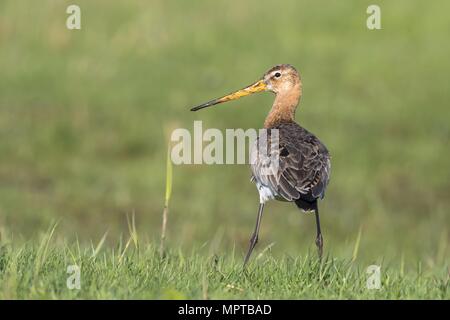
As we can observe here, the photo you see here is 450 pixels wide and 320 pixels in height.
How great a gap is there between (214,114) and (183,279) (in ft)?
27.5

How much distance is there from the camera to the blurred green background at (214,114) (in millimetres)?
11438

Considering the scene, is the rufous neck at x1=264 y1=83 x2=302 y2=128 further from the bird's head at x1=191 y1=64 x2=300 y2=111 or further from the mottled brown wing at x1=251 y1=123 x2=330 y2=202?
the mottled brown wing at x1=251 y1=123 x2=330 y2=202

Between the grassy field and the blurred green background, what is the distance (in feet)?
0.08

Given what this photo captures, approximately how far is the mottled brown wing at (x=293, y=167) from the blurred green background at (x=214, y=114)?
11.2 ft

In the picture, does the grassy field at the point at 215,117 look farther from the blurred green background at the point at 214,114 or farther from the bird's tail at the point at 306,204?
the bird's tail at the point at 306,204

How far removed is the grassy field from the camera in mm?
11328

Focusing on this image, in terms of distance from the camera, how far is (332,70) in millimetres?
15211

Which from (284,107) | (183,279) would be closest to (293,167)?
(284,107)

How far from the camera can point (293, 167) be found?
675cm

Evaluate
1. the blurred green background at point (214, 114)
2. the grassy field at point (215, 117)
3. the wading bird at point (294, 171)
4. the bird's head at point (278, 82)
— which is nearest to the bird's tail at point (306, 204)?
the wading bird at point (294, 171)

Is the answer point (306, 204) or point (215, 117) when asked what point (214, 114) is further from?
point (306, 204)

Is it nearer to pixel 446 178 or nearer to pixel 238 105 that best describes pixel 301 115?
pixel 238 105

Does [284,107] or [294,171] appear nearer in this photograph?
[294,171]

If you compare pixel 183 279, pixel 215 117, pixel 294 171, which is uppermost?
pixel 215 117
